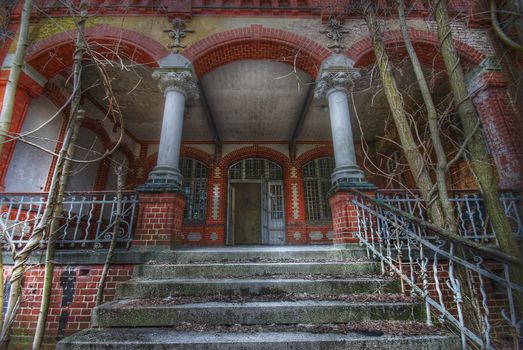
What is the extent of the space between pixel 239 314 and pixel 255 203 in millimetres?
8672

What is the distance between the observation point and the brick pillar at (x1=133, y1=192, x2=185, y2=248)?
4082 mm

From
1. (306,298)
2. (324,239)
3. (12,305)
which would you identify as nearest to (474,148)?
(306,298)

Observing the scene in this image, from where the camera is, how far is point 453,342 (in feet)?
6.44

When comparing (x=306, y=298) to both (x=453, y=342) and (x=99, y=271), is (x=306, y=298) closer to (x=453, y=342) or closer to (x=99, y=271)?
(x=453, y=342)

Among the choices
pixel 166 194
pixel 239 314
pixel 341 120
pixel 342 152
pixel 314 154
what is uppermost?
pixel 314 154

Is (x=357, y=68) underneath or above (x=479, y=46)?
underneath

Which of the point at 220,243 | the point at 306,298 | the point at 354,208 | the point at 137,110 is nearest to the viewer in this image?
the point at 306,298

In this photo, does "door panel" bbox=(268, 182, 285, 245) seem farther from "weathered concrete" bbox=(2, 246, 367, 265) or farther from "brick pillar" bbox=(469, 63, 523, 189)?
"brick pillar" bbox=(469, 63, 523, 189)

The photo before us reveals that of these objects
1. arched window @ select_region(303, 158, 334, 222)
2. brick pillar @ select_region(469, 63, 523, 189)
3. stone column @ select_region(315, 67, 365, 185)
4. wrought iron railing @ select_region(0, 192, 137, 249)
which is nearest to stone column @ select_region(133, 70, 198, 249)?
wrought iron railing @ select_region(0, 192, 137, 249)

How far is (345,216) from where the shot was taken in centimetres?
418

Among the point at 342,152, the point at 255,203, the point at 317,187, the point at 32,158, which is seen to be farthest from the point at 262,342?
the point at 255,203

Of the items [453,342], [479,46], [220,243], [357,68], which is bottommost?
[453,342]

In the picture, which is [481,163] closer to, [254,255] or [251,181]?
[254,255]

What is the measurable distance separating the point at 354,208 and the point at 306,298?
1999mm
